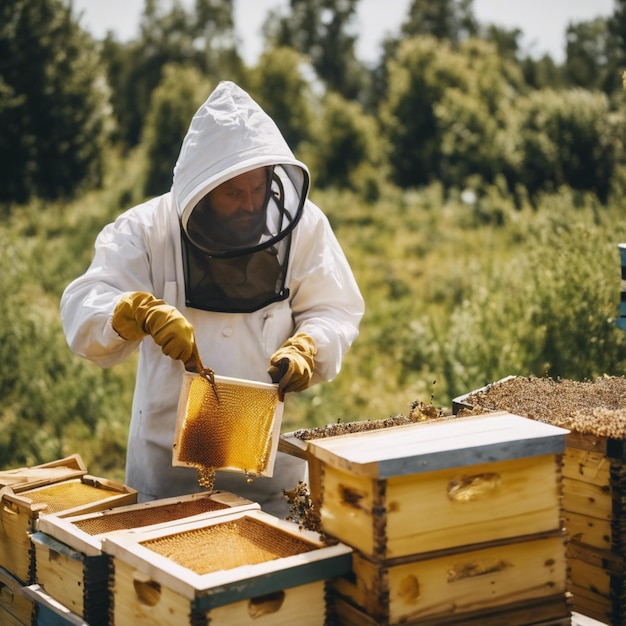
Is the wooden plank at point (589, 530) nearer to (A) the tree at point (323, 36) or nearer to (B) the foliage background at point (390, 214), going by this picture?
(B) the foliage background at point (390, 214)

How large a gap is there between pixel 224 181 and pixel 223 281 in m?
0.40

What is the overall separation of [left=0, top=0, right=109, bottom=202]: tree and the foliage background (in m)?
0.05

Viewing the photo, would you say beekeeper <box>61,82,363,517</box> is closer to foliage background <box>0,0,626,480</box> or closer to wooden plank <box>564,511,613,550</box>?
wooden plank <box>564,511,613,550</box>

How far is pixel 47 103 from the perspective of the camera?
19688 mm

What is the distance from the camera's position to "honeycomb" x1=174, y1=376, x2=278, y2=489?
276cm

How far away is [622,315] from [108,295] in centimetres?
180

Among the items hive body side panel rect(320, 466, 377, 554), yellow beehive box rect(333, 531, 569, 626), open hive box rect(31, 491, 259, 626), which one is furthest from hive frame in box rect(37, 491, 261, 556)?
yellow beehive box rect(333, 531, 569, 626)

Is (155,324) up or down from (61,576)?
up

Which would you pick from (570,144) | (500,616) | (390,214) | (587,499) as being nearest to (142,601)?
(500,616)

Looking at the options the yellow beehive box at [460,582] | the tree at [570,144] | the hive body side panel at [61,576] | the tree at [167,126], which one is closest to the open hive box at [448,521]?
the yellow beehive box at [460,582]

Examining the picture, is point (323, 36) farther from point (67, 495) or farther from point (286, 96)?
point (67, 495)

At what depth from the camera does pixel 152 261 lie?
10.5ft

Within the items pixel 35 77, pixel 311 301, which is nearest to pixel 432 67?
pixel 35 77

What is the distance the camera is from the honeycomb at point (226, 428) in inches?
109
